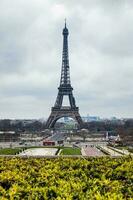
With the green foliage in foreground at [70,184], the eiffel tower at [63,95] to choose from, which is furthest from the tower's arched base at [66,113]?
the green foliage in foreground at [70,184]

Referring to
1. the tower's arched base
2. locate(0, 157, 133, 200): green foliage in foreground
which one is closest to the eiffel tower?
the tower's arched base

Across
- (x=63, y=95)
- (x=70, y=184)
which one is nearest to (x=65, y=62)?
(x=63, y=95)

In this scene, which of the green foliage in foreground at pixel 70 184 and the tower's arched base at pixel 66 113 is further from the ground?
the tower's arched base at pixel 66 113

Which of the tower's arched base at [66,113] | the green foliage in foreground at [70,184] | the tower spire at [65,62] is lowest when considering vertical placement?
the green foliage in foreground at [70,184]


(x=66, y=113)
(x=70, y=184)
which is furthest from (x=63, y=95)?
(x=70, y=184)

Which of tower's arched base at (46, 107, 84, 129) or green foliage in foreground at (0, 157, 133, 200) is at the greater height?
tower's arched base at (46, 107, 84, 129)

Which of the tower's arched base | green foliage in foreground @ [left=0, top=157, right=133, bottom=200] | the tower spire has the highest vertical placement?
the tower spire

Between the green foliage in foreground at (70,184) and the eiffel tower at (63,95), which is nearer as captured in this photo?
the green foliage in foreground at (70,184)

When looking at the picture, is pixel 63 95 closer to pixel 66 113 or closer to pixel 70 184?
pixel 66 113

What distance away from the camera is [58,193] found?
13.1m

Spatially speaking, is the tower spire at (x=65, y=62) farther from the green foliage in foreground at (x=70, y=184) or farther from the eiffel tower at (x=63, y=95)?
the green foliage in foreground at (x=70, y=184)

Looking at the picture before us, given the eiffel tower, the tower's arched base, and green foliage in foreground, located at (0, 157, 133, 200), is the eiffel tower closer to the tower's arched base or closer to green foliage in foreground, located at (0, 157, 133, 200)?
the tower's arched base

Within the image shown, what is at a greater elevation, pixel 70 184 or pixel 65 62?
pixel 65 62

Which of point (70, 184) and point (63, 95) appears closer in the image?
point (70, 184)
